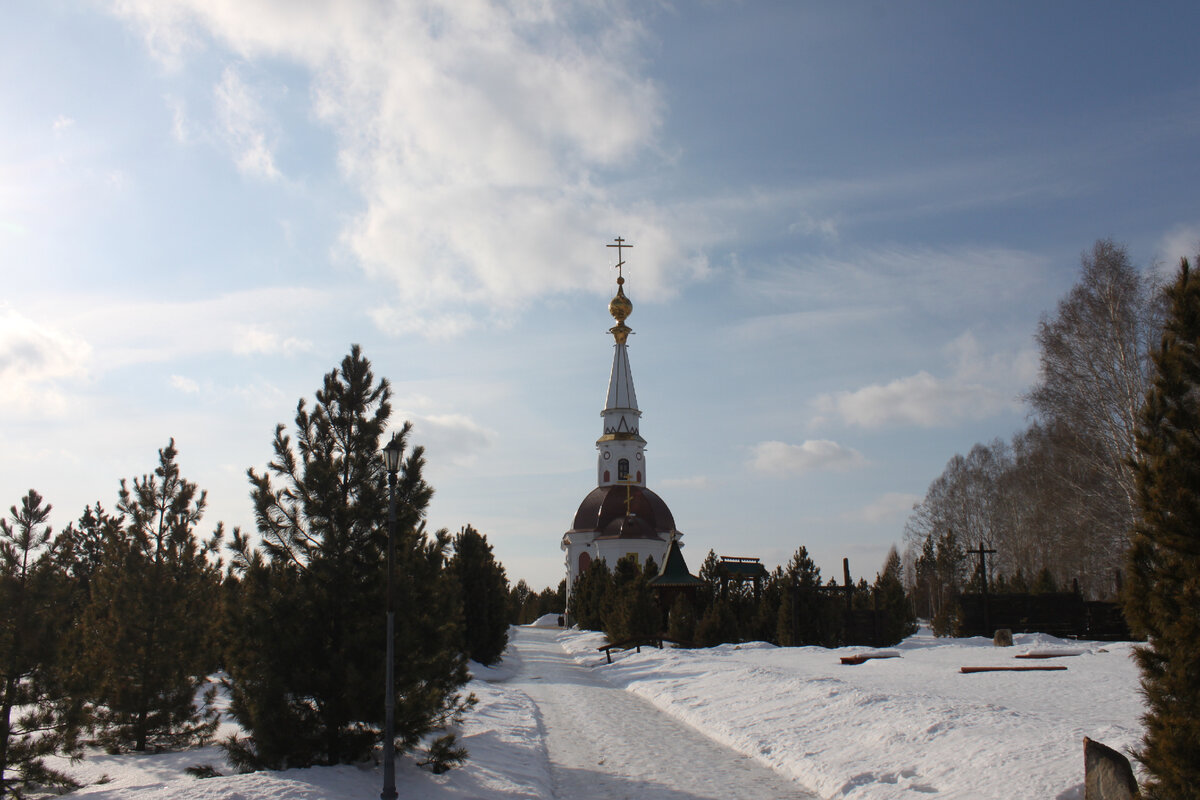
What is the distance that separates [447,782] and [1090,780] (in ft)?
21.8

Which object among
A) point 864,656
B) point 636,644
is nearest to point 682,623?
point 636,644

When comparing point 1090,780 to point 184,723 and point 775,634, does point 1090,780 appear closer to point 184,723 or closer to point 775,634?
point 184,723

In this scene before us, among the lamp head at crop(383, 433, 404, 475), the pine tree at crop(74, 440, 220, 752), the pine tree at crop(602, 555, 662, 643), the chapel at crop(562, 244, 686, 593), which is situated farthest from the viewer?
the chapel at crop(562, 244, 686, 593)

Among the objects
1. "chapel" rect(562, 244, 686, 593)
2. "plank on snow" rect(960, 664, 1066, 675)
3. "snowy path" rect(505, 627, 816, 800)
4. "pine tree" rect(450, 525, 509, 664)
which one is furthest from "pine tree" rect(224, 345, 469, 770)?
"chapel" rect(562, 244, 686, 593)

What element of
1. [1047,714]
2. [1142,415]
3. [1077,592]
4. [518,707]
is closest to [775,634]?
[1077,592]

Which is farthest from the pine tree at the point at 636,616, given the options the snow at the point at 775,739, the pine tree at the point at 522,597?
the pine tree at the point at 522,597

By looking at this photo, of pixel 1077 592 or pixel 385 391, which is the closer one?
pixel 385 391

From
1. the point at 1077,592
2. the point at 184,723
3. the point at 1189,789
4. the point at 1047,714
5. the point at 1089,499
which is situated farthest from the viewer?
the point at 1089,499

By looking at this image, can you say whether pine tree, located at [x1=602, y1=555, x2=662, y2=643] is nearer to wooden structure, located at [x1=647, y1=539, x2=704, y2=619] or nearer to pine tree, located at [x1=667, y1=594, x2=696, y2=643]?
pine tree, located at [x1=667, y1=594, x2=696, y2=643]

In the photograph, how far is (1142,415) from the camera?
7203 millimetres

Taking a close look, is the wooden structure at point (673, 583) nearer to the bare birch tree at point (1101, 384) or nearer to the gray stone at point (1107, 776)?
the bare birch tree at point (1101, 384)

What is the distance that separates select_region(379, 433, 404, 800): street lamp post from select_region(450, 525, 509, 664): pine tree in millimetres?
16362

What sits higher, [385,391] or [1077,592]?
[385,391]

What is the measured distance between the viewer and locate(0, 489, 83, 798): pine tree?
10.2 metres
